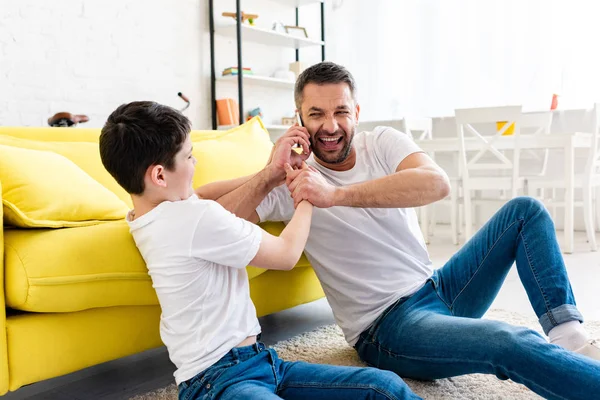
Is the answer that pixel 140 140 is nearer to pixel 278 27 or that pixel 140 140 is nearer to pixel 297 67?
pixel 278 27

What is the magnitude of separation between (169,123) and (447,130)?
16.1ft

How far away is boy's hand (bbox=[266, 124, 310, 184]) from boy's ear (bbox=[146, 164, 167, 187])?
18.2 inches

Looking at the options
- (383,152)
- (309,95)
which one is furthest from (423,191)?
(309,95)

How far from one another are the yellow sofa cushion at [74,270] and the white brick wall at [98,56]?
237 centimetres

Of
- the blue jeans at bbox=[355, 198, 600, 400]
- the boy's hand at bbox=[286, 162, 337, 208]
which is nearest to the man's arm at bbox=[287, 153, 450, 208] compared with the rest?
the boy's hand at bbox=[286, 162, 337, 208]

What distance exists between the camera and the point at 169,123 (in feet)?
3.89

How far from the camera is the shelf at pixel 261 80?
488 centimetres

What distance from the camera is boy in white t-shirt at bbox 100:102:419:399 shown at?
117cm

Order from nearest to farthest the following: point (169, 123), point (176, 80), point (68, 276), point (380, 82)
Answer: point (169, 123) < point (68, 276) < point (176, 80) < point (380, 82)

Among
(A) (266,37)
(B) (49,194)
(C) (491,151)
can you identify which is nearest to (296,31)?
(A) (266,37)

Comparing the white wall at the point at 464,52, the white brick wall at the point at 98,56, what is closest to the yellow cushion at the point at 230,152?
the white brick wall at the point at 98,56

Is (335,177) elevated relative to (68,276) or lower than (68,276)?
elevated

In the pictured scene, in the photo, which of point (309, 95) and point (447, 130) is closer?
point (309, 95)

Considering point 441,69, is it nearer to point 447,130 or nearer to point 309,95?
point 447,130
